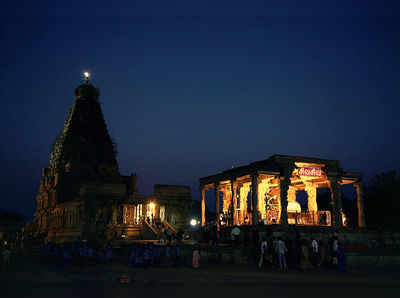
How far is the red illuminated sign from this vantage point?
89.9ft

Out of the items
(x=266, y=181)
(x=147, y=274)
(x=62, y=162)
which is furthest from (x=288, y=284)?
(x=62, y=162)

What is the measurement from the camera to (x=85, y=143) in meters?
53.7

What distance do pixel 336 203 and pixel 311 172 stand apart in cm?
282

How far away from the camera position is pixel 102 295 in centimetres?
1056

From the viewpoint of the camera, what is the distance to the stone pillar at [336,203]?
27656 millimetres

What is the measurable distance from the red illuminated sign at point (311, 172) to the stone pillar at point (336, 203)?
0.85 m

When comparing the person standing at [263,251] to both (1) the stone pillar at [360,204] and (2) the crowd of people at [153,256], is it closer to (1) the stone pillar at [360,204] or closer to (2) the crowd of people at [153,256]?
(2) the crowd of people at [153,256]

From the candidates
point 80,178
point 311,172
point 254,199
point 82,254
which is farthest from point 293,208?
point 80,178

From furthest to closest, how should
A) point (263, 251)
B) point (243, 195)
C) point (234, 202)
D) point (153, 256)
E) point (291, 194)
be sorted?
1. point (291, 194)
2. point (243, 195)
3. point (234, 202)
4. point (153, 256)
5. point (263, 251)

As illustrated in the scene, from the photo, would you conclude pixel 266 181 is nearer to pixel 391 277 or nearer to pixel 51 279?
pixel 391 277

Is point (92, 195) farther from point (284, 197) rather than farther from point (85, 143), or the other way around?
point (85, 143)

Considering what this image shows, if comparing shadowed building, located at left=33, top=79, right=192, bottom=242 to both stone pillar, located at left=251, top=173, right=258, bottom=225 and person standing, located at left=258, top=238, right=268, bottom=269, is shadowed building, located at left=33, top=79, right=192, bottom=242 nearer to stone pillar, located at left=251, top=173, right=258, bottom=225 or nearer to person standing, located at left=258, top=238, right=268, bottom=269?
stone pillar, located at left=251, top=173, right=258, bottom=225

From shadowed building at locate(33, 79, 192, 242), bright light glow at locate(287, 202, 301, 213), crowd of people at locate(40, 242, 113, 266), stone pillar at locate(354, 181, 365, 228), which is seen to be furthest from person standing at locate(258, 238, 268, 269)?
stone pillar at locate(354, 181, 365, 228)

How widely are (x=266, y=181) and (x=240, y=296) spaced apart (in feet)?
68.0
